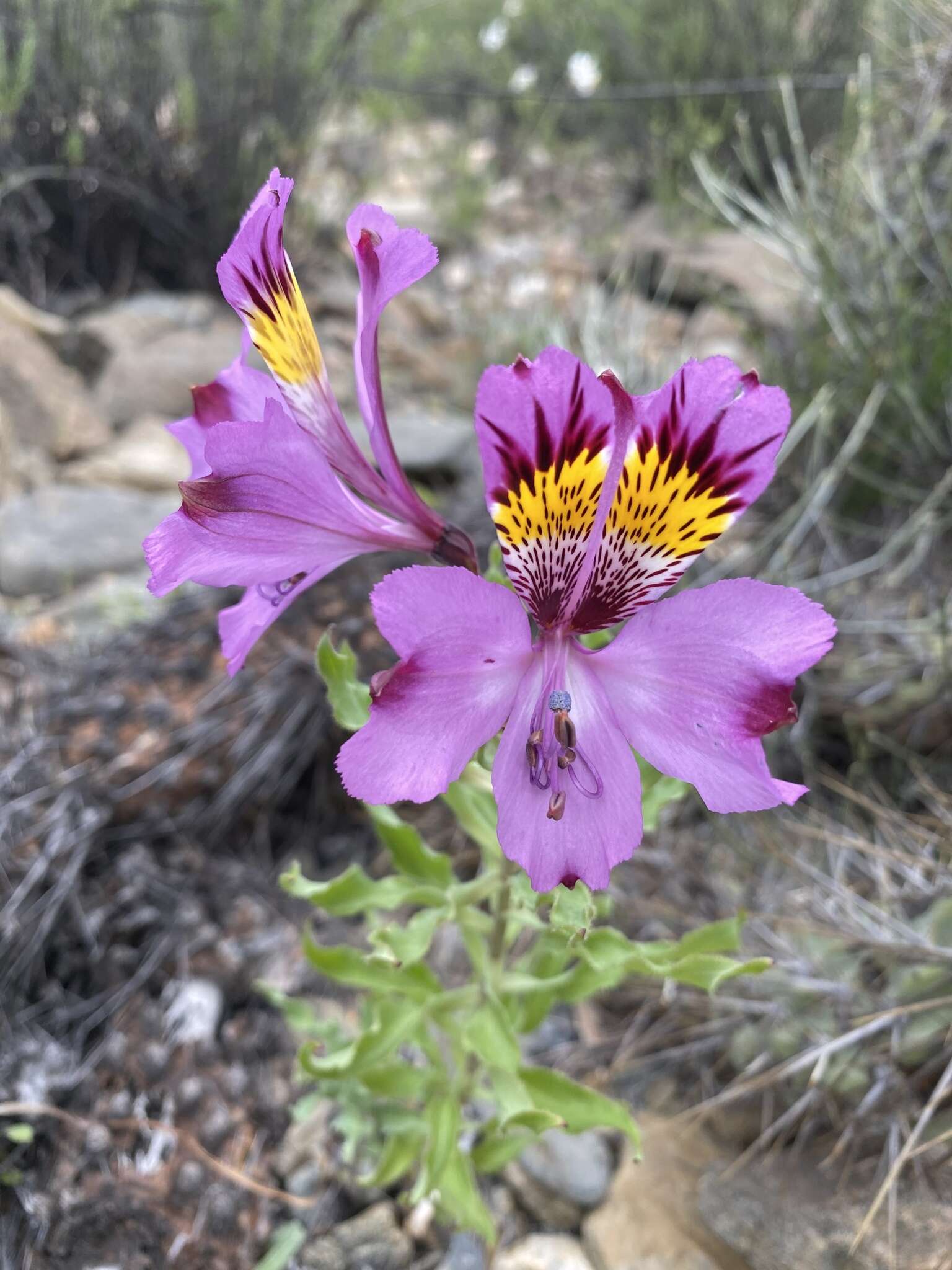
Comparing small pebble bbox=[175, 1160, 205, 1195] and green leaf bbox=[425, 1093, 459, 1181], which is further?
small pebble bbox=[175, 1160, 205, 1195]

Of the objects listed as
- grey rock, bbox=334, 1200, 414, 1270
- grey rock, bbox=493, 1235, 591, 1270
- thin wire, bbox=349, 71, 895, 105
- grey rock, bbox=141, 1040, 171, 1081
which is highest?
thin wire, bbox=349, 71, 895, 105

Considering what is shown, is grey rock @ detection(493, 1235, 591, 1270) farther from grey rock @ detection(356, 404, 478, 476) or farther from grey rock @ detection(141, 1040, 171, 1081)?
grey rock @ detection(356, 404, 478, 476)

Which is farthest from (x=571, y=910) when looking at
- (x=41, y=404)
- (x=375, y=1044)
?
(x=41, y=404)

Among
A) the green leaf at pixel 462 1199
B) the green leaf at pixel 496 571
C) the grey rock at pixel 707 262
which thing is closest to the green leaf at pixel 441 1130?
the green leaf at pixel 462 1199

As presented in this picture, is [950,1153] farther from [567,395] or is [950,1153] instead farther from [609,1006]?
[567,395]

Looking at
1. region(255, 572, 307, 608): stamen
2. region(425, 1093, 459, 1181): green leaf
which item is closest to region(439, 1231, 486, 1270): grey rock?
region(425, 1093, 459, 1181): green leaf

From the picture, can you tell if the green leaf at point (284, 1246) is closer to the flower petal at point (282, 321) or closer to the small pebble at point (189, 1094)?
the small pebble at point (189, 1094)

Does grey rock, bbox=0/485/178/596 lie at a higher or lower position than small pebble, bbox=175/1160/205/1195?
higher
